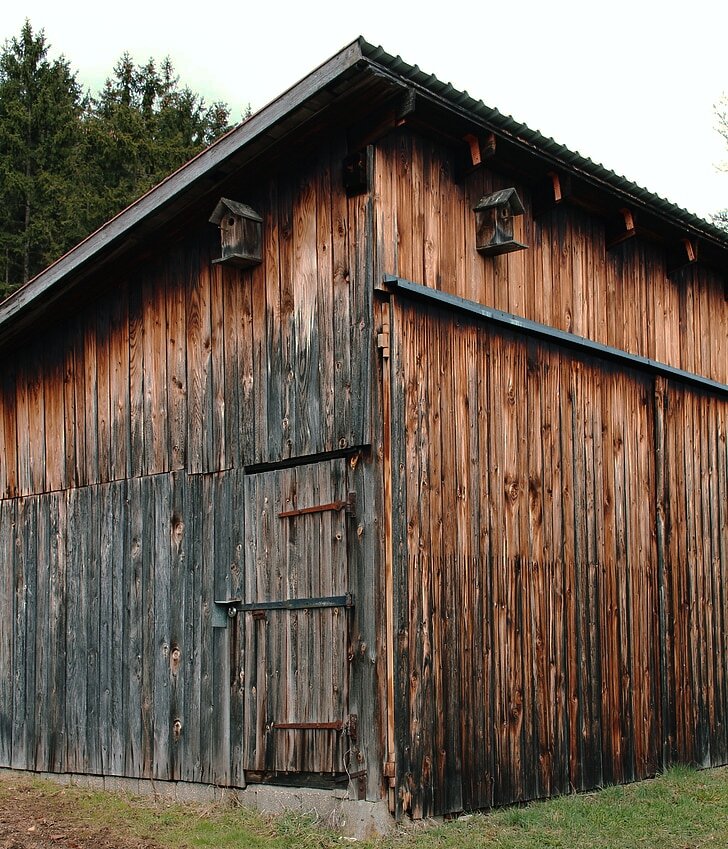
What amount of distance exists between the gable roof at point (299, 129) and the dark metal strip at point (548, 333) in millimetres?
1159

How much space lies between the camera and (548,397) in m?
9.42

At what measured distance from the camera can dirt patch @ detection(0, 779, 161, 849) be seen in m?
7.97

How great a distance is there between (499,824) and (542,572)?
6.51 feet

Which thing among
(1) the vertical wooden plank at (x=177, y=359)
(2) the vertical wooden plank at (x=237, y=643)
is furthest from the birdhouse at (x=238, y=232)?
(2) the vertical wooden plank at (x=237, y=643)

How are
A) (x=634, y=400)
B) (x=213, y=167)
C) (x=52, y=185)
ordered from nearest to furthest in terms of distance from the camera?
(x=213, y=167)
(x=634, y=400)
(x=52, y=185)

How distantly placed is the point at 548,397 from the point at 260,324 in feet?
7.71

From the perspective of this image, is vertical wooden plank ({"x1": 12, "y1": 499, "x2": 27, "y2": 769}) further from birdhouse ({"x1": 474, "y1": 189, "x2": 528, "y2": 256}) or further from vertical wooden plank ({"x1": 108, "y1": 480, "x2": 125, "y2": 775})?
birdhouse ({"x1": 474, "y1": 189, "x2": 528, "y2": 256})

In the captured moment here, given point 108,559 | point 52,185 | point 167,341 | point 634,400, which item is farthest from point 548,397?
point 52,185

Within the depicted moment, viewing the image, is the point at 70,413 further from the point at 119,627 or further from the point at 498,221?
the point at 498,221

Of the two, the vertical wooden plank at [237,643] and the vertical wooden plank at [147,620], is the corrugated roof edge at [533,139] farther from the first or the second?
the vertical wooden plank at [147,620]

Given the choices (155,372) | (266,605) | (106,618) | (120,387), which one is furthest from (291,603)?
(120,387)

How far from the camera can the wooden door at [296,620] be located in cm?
796

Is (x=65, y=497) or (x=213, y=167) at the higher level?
(x=213, y=167)

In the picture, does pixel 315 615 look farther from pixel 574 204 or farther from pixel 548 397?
pixel 574 204
